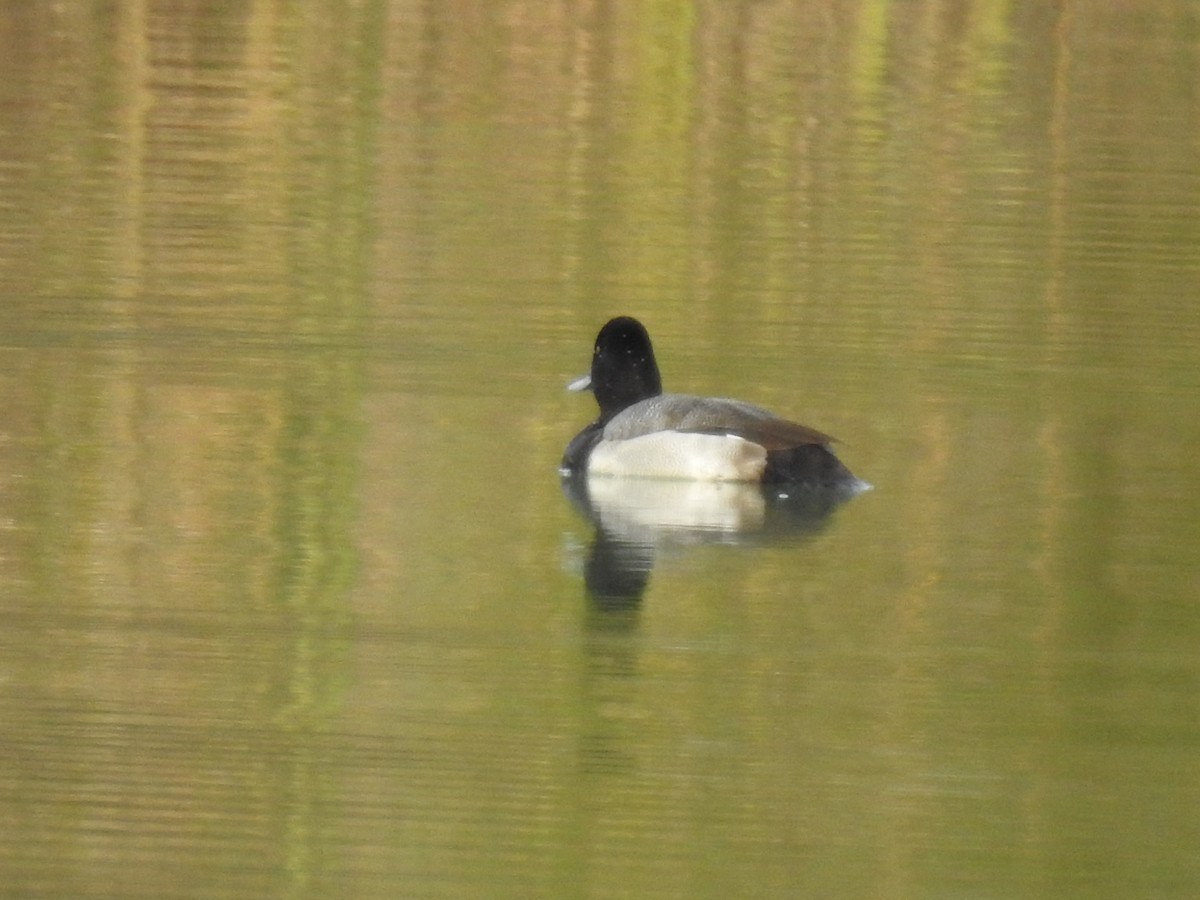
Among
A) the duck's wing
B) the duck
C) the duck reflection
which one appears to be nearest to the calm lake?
the duck reflection

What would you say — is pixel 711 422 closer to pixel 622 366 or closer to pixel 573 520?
pixel 573 520

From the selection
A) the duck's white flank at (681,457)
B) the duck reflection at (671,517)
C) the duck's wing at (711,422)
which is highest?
the duck's wing at (711,422)

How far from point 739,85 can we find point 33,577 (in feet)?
63.5

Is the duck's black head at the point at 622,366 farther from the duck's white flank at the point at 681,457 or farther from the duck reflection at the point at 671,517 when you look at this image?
the duck reflection at the point at 671,517

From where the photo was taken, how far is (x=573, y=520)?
12.2m

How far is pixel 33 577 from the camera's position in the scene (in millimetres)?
10859

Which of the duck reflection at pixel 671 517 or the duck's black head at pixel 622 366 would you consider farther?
the duck's black head at pixel 622 366

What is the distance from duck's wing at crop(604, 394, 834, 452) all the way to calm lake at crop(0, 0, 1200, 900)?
29 centimetres

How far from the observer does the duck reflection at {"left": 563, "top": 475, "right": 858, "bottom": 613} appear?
1124 centimetres

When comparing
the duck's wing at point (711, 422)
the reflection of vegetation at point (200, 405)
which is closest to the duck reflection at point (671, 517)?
the duck's wing at point (711, 422)

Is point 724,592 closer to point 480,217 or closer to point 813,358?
point 813,358

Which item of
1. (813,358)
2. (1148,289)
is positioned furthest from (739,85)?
(813,358)

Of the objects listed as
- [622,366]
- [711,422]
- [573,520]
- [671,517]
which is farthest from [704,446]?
[622,366]

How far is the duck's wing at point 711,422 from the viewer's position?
41.0ft
